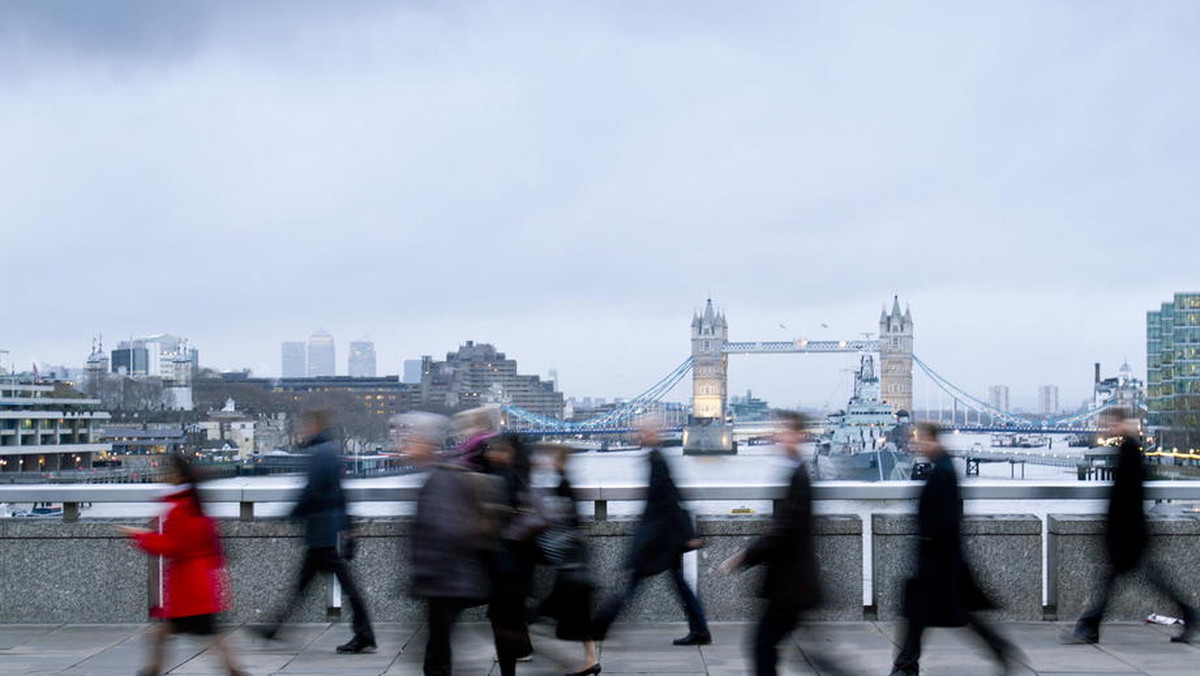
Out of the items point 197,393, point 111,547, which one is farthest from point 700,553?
point 197,393

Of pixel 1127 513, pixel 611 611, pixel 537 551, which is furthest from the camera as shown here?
pixel 1127 513

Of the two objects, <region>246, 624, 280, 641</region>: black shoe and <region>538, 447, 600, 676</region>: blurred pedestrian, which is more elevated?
<region>538, 447, 600, 676</region>: blurred pedestrian

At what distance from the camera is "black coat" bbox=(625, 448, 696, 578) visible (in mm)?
8328

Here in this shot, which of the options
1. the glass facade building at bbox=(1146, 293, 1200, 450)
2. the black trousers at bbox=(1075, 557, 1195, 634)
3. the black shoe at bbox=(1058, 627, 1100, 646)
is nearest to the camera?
the black trousers at bbox=(1075, 557, 1195, 634)

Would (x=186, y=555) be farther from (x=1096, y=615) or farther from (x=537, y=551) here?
(x=1096, y=615)

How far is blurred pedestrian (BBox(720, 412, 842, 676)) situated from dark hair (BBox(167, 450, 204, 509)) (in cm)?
283

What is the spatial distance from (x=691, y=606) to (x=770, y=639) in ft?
7.09

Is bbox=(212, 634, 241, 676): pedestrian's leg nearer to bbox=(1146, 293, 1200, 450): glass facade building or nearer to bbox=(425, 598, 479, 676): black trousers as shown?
bbox=(425, 598, 479, 676): black trousers

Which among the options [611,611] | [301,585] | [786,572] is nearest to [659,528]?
[611,611]

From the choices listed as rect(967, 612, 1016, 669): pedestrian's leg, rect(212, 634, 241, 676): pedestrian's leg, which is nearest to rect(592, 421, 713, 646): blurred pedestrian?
rect(967, 612, 1016, 669): pedestrian's leg

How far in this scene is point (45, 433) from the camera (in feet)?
257

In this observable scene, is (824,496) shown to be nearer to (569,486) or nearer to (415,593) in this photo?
(569,486)

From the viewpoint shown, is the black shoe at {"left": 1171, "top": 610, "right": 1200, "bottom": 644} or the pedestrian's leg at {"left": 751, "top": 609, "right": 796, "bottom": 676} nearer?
the pedestrian's leg at {"left": 751, "top": 609, "right": 796, "bottom": 676}

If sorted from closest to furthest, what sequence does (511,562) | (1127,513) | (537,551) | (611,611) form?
(511,562), (537,551), (611,611), (1127,513)
